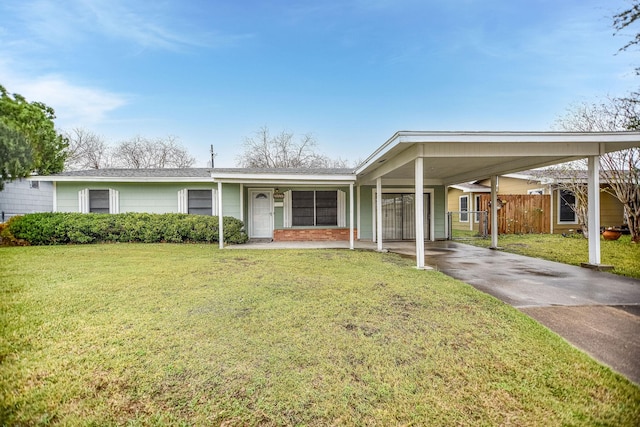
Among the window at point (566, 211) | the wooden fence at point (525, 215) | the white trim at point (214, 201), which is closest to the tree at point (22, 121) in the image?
the white trim at point (214, 201)

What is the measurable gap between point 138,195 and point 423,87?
12.9m

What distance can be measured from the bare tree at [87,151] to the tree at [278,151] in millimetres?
11209

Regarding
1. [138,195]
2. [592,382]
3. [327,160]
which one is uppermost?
[327,160]

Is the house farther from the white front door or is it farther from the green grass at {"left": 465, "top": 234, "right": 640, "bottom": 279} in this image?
the green grass at {"left": 465, "top": 234, "right": 640, "bottom": 279}

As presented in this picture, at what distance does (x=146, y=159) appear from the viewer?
28203 millimetres

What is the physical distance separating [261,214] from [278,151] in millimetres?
16995

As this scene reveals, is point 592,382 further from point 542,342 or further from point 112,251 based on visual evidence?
point 112,251

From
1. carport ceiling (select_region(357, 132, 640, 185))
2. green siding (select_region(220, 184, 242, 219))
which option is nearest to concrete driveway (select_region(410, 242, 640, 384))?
carport ceiling (select_region(357, 132, 640, 185))

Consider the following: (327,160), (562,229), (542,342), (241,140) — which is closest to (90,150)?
(241,140)

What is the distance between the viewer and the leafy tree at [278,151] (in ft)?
91.7

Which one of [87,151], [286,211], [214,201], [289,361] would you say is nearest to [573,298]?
[289,361]

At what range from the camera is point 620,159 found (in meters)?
11.6

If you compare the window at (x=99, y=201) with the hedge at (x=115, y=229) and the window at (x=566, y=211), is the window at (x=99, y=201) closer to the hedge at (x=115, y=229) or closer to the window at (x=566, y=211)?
the hedge at (x=115, y=229)

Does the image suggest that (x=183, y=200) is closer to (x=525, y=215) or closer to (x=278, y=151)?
(x=525, y=215)
